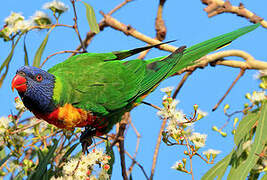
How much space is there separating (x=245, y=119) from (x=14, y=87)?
1370mm

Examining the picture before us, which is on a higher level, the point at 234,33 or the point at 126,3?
the point at 126,3

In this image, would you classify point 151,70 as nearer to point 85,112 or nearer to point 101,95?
point 101,95

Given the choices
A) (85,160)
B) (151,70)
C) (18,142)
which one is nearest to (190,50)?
(151,70)

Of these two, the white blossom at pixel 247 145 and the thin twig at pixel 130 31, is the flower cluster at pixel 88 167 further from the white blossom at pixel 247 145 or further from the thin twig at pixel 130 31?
the thin twig at pixel 130 31

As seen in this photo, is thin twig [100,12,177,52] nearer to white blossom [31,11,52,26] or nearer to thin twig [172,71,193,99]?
thin twig [172,71,193,99]

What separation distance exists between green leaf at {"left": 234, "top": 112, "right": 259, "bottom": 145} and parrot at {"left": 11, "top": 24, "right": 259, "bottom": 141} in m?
0.54

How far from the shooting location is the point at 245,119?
6.56 feet

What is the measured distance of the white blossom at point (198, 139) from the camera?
72.7 inches

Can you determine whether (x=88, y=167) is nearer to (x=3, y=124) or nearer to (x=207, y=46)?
(x=3, y=124)

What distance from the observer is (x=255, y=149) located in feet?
5.95

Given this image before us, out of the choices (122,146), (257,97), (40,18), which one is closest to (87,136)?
(122,146)

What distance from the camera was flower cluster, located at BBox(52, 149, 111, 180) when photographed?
1.71 meters

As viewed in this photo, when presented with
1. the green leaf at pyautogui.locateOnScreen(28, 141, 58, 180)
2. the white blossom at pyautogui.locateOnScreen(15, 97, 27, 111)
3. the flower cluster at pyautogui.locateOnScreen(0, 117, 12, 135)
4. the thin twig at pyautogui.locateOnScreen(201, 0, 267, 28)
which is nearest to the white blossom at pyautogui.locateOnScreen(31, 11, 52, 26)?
the white blossom at pyautogui.locateOnScreen(15, 97, 27, 111)

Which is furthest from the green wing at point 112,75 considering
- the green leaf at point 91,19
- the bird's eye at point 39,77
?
the green leaf at point 91,19
